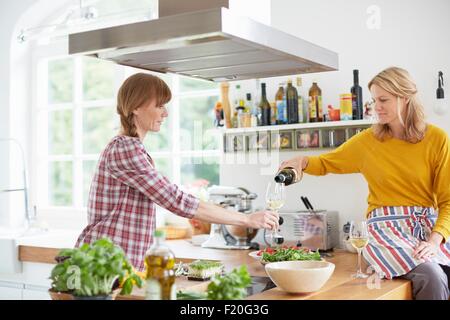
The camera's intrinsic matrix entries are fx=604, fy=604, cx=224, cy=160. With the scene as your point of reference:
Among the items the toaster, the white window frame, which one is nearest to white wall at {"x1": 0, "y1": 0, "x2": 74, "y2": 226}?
the white window frame

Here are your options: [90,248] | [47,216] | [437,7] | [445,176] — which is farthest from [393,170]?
[47,216]

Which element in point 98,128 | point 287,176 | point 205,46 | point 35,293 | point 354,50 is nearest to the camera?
point 205,46

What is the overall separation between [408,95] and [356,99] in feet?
1.96

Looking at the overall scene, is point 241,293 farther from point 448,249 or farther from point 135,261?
point 448,249

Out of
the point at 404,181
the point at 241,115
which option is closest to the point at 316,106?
the point at 241,115

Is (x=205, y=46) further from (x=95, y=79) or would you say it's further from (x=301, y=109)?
(x=95, y=79)

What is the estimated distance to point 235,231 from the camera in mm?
3637

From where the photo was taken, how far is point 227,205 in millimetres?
3641

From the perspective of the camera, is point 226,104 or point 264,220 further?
point 226,104

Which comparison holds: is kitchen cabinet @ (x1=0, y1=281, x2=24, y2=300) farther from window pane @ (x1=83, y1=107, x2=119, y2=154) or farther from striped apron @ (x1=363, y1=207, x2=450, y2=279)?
striped apron @ (x1=363, y1=207, x2=450, y2=279)

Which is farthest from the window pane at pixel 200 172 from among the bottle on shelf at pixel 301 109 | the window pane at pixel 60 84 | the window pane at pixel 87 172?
the bottle on shelf at pixel 301 109

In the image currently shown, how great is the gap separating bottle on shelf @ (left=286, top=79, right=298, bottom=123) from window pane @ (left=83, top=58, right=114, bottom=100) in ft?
7.07

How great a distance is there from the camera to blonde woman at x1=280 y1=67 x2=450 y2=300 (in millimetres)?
2674
